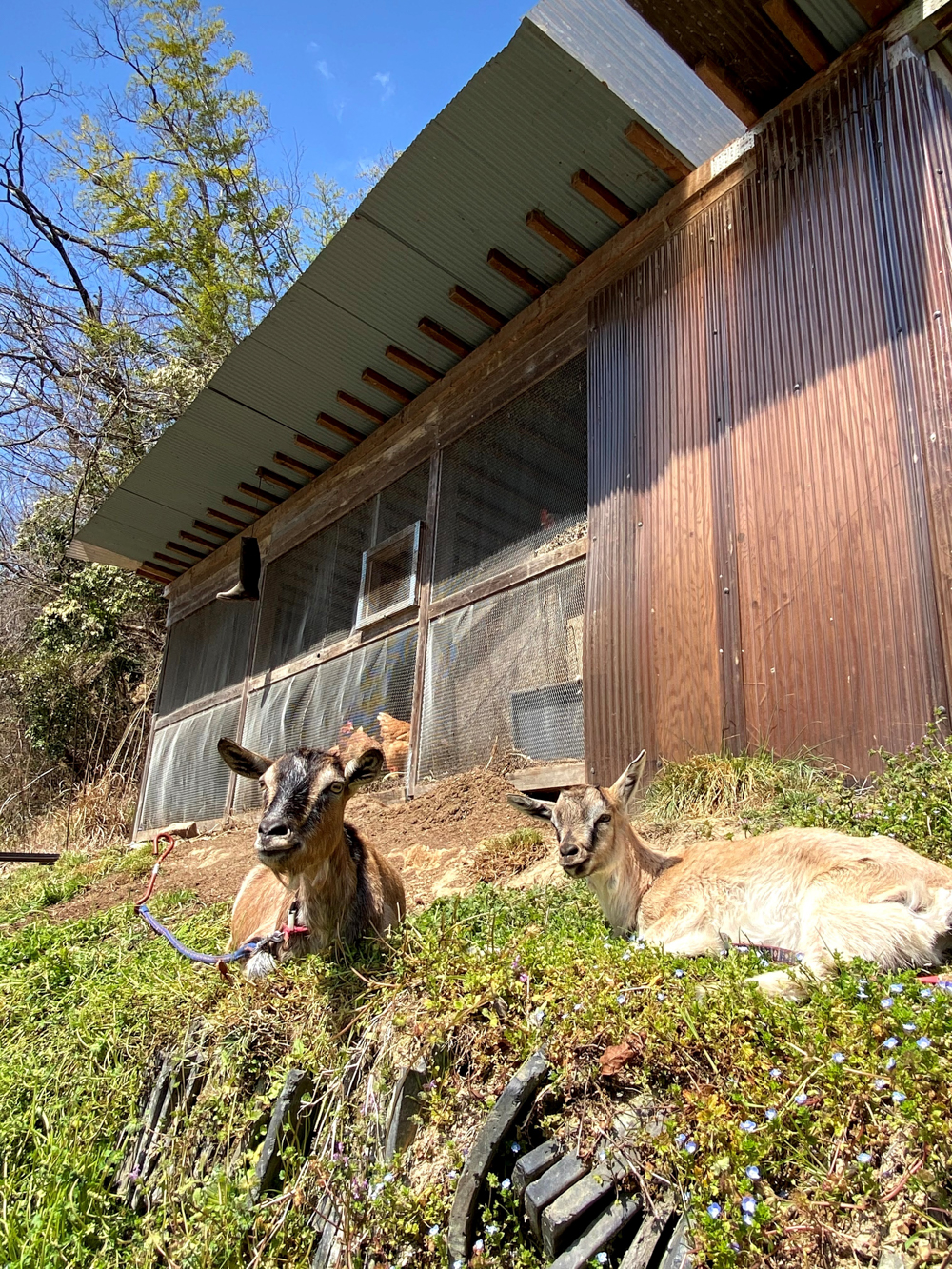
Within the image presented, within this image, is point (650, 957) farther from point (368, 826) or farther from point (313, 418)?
point (313, 418)

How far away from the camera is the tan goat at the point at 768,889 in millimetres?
2861

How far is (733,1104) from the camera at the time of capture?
2.04 metres

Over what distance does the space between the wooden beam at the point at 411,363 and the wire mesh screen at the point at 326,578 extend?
1113 mm

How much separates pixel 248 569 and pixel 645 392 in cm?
857

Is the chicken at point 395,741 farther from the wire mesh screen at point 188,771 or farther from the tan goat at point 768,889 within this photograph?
the tan goat at point 768,889

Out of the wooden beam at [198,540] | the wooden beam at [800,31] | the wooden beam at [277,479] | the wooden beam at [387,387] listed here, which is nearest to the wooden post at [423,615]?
the wooden beam at [387,387]

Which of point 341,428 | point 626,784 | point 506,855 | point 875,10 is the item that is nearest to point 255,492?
point 341,428

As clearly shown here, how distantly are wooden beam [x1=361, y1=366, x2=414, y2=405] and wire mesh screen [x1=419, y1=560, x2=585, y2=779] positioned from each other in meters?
3.32

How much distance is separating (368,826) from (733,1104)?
6.44m

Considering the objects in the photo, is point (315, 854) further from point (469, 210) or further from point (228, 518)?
point (228, 518)

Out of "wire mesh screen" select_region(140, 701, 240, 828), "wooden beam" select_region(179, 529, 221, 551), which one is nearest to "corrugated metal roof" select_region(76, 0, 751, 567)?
"wooden beam" select_region(179, 529, 221, 551)

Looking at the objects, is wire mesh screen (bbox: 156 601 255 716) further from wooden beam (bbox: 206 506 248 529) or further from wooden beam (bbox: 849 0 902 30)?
wooden beam (bbox: 849 0 902 30)

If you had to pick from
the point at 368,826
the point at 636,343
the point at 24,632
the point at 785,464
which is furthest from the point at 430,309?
the point at 24,632

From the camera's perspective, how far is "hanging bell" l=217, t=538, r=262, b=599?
536 inches
